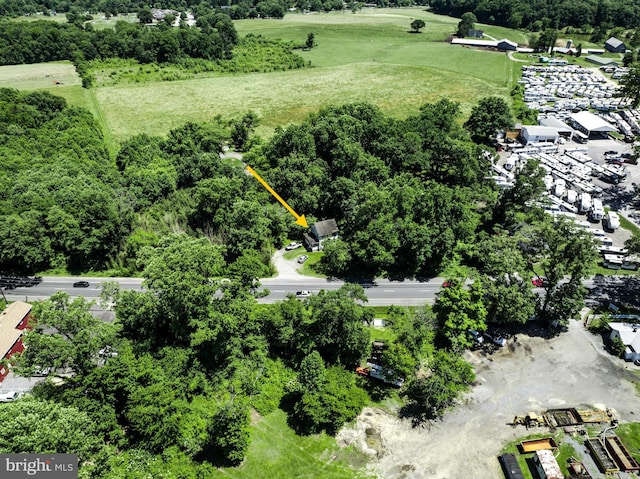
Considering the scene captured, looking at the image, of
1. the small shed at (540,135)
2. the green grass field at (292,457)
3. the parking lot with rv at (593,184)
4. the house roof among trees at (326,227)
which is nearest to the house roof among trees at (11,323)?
the green grass field at (292,457)

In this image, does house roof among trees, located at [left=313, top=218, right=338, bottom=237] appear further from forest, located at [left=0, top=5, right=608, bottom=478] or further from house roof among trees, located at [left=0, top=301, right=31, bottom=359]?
house roof among trees, located at [left=0, top=301, right=31, bottom=359]

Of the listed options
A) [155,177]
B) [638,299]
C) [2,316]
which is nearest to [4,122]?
[155,177]

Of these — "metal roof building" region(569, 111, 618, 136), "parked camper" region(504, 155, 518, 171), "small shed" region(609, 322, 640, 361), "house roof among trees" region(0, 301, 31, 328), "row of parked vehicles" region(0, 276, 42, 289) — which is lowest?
"row of parked vehicles" region(0, 276, 42, 289)

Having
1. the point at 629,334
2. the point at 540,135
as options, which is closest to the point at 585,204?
the point at 540,135

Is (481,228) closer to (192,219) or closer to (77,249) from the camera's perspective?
(192,219)

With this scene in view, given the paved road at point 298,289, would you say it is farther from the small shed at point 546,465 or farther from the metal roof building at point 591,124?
the metal roof building at point 591,124

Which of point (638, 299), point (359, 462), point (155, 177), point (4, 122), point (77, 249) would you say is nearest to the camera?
point (359, 462)

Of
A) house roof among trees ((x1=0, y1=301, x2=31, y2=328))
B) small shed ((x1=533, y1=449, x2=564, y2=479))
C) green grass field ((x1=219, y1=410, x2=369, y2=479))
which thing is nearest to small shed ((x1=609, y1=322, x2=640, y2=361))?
small shed ((x1=533, y1=449, x2=564, y2=479))
